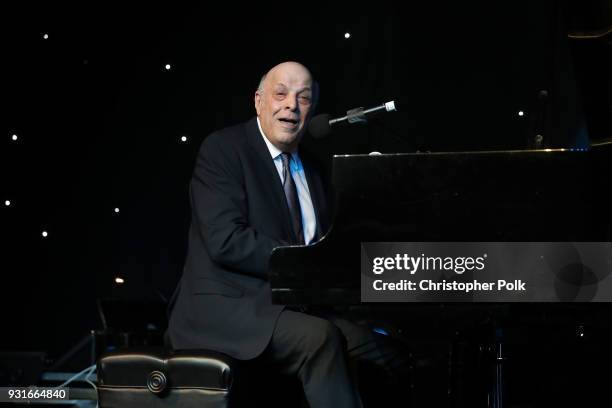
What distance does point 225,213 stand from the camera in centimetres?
273

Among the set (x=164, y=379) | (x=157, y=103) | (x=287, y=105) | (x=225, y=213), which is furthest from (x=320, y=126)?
(x=157, y=103)

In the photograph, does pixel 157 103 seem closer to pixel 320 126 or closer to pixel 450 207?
pixel 320 126

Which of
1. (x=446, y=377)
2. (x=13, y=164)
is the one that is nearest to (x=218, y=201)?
(x=446, y=377)

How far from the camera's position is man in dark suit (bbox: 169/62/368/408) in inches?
101

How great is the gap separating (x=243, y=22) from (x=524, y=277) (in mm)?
2676

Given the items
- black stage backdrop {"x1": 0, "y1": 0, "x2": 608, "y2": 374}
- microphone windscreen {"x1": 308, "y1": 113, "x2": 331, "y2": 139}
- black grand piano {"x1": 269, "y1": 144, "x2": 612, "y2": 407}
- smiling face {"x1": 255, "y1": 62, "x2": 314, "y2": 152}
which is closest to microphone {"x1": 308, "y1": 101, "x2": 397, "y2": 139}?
microphone windscreen {"x1": 308, "y1": 113, "x2": 331, "y2": 139}

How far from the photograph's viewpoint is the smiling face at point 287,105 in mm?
3035

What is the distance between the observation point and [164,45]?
4445mm

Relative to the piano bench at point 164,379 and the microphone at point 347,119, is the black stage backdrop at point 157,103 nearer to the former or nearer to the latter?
the microphone at point 347,119

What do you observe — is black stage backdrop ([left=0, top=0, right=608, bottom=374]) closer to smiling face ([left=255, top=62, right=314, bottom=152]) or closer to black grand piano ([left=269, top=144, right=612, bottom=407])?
smiling face ([left=255, top=62, right=314, bottom=152])

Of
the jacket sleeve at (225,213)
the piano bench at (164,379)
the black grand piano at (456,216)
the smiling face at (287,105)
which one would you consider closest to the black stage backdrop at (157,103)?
the smiling face at (287,105)

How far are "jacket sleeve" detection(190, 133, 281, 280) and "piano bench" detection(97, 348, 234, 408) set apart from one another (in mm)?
293

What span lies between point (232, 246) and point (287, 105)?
620mm

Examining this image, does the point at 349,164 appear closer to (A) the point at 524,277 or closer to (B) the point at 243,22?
(A) the point at 524,277
